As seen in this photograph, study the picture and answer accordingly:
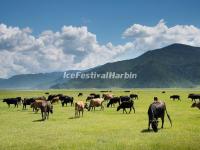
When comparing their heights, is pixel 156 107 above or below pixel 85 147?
above

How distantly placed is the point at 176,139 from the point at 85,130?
26.0 ft

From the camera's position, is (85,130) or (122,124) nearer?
(85,130)

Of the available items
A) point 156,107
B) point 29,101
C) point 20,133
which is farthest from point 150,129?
point 29,101

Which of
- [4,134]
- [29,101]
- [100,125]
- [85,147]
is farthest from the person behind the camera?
[29,101]

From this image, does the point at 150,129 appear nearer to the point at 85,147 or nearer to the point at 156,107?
the point at 156,107

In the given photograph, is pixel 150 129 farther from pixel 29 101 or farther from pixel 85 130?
pixel 29 101

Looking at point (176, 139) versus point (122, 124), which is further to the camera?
point (122, 124)

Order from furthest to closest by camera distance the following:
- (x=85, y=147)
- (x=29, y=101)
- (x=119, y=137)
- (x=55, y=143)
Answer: (x=29, y=101) → (x=119, y=137) → (x=55, y=143) → (x=85, y=147)

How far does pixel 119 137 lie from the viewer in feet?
76.0

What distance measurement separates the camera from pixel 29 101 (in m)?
55.4

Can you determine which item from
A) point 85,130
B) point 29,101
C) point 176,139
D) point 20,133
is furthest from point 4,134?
point 29,101

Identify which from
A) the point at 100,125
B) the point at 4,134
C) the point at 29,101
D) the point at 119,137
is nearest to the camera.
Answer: the point at 119,137

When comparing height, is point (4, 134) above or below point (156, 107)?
below

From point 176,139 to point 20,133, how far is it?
1177cm
